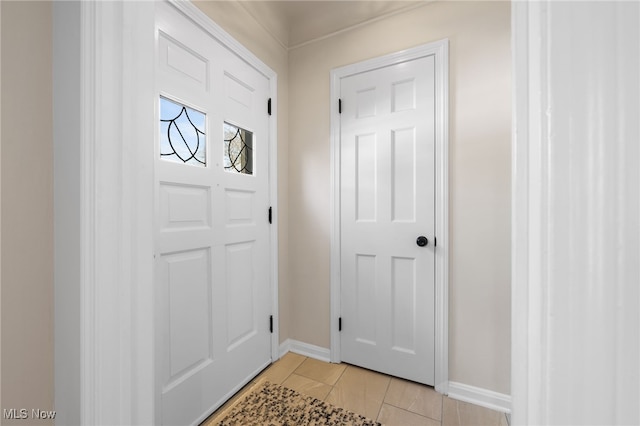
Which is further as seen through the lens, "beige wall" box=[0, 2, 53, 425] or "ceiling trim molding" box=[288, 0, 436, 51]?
"ceiling trim molding" box=[288, 0, 436, 51]

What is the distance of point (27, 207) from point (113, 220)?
0.64 ft

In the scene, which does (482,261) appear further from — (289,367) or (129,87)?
(129,87)

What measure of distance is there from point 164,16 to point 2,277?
1292 mm

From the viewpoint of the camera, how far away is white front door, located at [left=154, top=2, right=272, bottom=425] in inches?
52.9

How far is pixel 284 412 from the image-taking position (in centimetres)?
153

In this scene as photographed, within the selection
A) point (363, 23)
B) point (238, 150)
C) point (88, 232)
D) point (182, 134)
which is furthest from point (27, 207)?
point (363, 23)

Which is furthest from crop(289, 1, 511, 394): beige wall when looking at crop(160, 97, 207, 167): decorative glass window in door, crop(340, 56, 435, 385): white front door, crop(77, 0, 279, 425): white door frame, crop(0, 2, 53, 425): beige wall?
crop(0, 2, 53, 425): beige wall

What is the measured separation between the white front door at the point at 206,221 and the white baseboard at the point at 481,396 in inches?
48.2

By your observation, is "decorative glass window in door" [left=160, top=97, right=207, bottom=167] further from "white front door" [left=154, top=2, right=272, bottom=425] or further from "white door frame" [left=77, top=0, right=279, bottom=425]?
"white door frame" [left=77, top=0, right=279, bottom=425]

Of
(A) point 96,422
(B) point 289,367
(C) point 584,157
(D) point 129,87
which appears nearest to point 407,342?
(B) point 289,367

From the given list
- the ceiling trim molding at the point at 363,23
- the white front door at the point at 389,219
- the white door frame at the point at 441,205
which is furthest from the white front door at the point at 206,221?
the white door frame at the point at 441,205

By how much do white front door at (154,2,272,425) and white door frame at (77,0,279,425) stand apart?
2.29 feet

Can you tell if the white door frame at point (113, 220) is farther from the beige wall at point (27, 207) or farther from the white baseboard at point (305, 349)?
the white baseboard at point (305, 349)

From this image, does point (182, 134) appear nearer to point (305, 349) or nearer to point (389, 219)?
point (389, 219)
